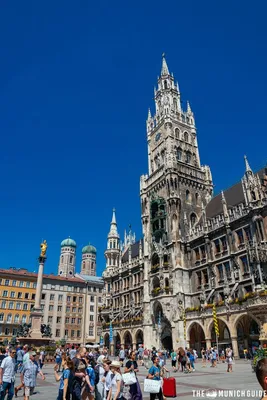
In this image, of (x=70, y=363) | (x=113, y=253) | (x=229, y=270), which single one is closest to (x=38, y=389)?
(x=70, y=363)

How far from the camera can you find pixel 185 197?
167ft

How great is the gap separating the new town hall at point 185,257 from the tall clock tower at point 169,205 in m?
0.15

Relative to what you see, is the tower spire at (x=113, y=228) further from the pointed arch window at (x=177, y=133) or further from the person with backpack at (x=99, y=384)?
the person with backpack at (x=99, y=384)

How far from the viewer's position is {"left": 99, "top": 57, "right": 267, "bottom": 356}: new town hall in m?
35.3

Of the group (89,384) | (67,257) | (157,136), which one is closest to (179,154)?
(157,136)

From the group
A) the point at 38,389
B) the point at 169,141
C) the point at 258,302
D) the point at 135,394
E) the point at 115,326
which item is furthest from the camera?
the point at 115,326

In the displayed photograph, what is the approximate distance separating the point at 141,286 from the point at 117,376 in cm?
4719

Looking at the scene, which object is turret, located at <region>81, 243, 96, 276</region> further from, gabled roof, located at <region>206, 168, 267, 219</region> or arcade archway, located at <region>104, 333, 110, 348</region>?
gabled roof, located at <region>206, 168, 267, 219</region>

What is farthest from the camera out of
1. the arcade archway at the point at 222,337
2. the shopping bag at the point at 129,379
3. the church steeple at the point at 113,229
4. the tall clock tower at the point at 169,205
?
the church steeple at the point at 113,229

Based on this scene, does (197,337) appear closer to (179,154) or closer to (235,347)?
(235,347)

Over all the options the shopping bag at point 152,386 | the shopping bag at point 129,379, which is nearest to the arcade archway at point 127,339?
the shopping bag at point 152,386

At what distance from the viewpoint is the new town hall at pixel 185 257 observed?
3534 centimetres

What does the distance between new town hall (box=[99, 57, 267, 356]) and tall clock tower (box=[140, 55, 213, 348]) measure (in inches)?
5.9

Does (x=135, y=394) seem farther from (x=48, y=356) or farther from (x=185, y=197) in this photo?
(x=185, y=197)
